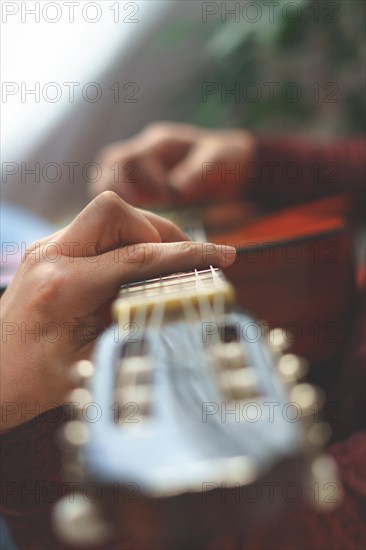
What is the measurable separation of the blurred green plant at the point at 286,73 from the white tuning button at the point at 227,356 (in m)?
0.99

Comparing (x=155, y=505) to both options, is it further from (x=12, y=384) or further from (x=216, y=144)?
(x=216, y=144)

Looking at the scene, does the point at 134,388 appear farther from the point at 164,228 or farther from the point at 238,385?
the point at 164,228

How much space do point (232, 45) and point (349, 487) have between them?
995 mm

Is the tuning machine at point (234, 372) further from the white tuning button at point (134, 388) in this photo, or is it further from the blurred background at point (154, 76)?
the blurred background at point (154, 76)

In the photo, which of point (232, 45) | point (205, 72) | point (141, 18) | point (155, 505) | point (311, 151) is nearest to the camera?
point (155, 505)

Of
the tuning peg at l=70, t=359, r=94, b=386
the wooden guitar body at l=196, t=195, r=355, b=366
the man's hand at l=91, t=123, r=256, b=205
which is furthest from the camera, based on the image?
the man's hand at l=91, t=123, r=256, b=205

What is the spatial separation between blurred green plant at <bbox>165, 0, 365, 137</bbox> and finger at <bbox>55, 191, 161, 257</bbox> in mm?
890

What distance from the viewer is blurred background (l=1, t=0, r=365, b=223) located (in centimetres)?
131

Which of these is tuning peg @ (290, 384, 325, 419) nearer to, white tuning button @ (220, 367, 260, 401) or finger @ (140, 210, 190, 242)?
white tuning button @ (220, 367, 260, 401)

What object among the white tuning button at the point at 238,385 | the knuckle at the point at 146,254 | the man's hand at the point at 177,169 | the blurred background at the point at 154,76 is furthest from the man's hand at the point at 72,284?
the blurred background at the point at 154,76

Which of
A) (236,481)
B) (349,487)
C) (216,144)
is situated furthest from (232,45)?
(236,481)

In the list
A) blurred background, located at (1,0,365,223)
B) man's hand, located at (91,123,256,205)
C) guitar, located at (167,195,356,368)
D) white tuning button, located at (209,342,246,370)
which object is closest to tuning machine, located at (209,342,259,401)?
white tuning button, located at (209,342,246,370)

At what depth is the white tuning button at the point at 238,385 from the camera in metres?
0.27

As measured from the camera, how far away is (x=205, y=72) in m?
1.61
